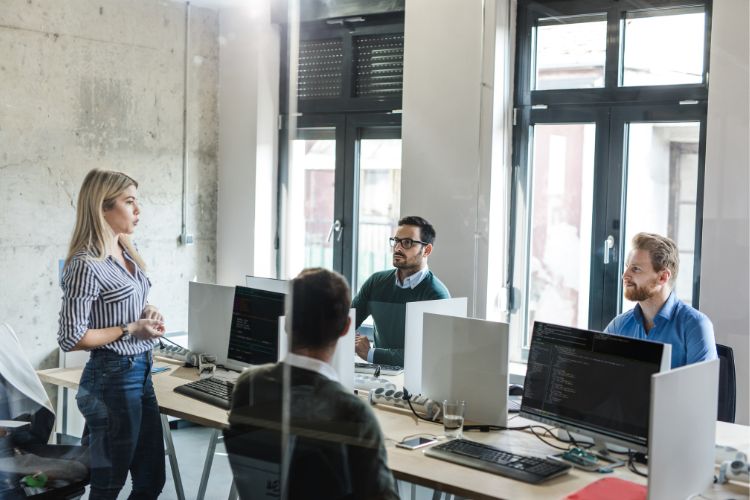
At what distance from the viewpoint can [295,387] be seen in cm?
203

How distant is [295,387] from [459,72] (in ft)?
6.42

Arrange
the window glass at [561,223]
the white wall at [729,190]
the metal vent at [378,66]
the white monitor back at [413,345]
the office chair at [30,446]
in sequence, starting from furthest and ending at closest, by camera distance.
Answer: the window glass at [561,223], the white wall at [729,190], the white monitor back at [413,345], the metal vent at [378,66], the office chair at [30,446]

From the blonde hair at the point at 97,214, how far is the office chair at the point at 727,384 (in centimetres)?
202

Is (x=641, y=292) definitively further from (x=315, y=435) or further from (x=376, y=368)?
(x=315, y=435)

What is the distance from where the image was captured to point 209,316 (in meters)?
2.50

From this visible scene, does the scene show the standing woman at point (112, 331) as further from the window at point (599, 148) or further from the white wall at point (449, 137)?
the window at point (599, 148)

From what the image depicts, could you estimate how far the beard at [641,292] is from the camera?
10.3ft

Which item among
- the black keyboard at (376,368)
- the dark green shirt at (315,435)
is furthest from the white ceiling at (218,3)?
the black keyboard at (376,368)

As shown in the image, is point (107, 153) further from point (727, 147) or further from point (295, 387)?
point (727, 147)

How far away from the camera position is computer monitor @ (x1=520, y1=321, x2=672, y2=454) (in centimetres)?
238

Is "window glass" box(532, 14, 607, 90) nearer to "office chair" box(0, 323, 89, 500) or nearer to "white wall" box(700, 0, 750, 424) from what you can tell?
"white wall" box(700, 0, 750, 424)

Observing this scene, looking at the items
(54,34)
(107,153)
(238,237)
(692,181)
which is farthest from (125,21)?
(692,181)

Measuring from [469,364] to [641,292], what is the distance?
83 cm

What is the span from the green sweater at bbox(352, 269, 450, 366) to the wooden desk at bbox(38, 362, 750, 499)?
0.68ft
